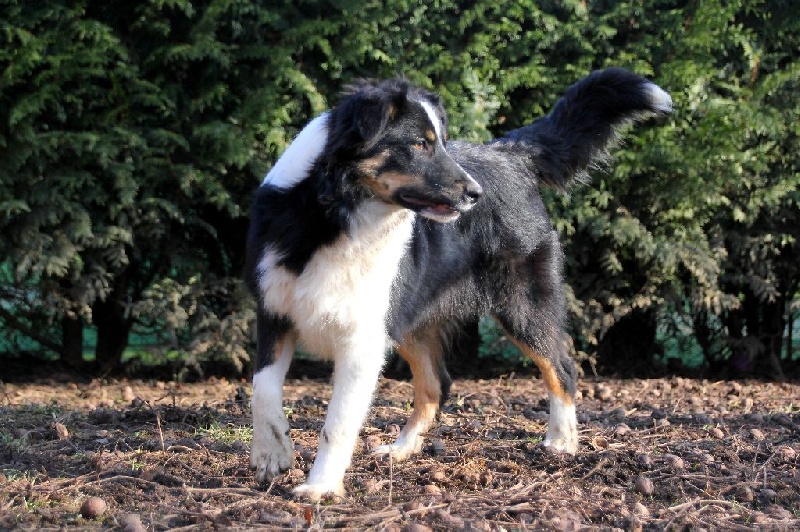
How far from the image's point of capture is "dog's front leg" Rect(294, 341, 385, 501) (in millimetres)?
3857

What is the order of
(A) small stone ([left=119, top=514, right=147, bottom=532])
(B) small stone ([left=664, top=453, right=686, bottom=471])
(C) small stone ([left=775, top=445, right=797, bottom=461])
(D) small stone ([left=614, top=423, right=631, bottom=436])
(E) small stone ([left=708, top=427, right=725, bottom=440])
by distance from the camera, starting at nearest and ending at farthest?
(A) small stone ([left=119, top=514, right=147, bottom=532]), (B) small stone ([left=664, top=453, right=686, bottom=471]), (C) small stone ([left=775, top=445, right=797, bottom=461]), (E) small stone ([left=708, top=427, right=725, bottom=440]), (D) small stone ([left=614, top=423, right=631, bottom=436])

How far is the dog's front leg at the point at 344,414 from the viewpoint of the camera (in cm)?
386

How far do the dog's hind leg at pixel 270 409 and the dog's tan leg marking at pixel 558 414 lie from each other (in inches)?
59.1

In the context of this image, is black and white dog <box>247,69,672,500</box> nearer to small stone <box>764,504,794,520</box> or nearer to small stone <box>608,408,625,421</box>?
small stone <box>764,504,794,520</box>

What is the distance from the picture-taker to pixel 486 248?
5.00 metres

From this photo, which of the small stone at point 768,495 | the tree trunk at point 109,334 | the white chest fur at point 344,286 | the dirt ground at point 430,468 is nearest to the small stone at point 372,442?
the dirt ground at point 430,468

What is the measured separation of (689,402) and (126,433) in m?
3.73

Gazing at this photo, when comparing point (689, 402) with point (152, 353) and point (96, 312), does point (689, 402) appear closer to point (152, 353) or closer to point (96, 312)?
point (152, 353)

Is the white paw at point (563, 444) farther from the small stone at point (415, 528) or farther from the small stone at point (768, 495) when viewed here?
the small stone at point (415, 528)

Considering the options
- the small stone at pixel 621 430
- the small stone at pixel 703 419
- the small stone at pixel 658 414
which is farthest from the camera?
the small stone at pixel 658 414

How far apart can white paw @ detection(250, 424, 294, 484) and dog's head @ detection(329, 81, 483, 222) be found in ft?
3.58

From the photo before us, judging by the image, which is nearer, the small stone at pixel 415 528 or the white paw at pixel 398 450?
the small stone at pixel 415 528

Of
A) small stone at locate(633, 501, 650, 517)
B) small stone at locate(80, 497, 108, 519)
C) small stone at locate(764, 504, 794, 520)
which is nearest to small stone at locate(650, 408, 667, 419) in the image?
small stone at locate(764, 504, 794, 520)

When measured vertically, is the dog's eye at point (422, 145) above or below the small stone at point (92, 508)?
above
